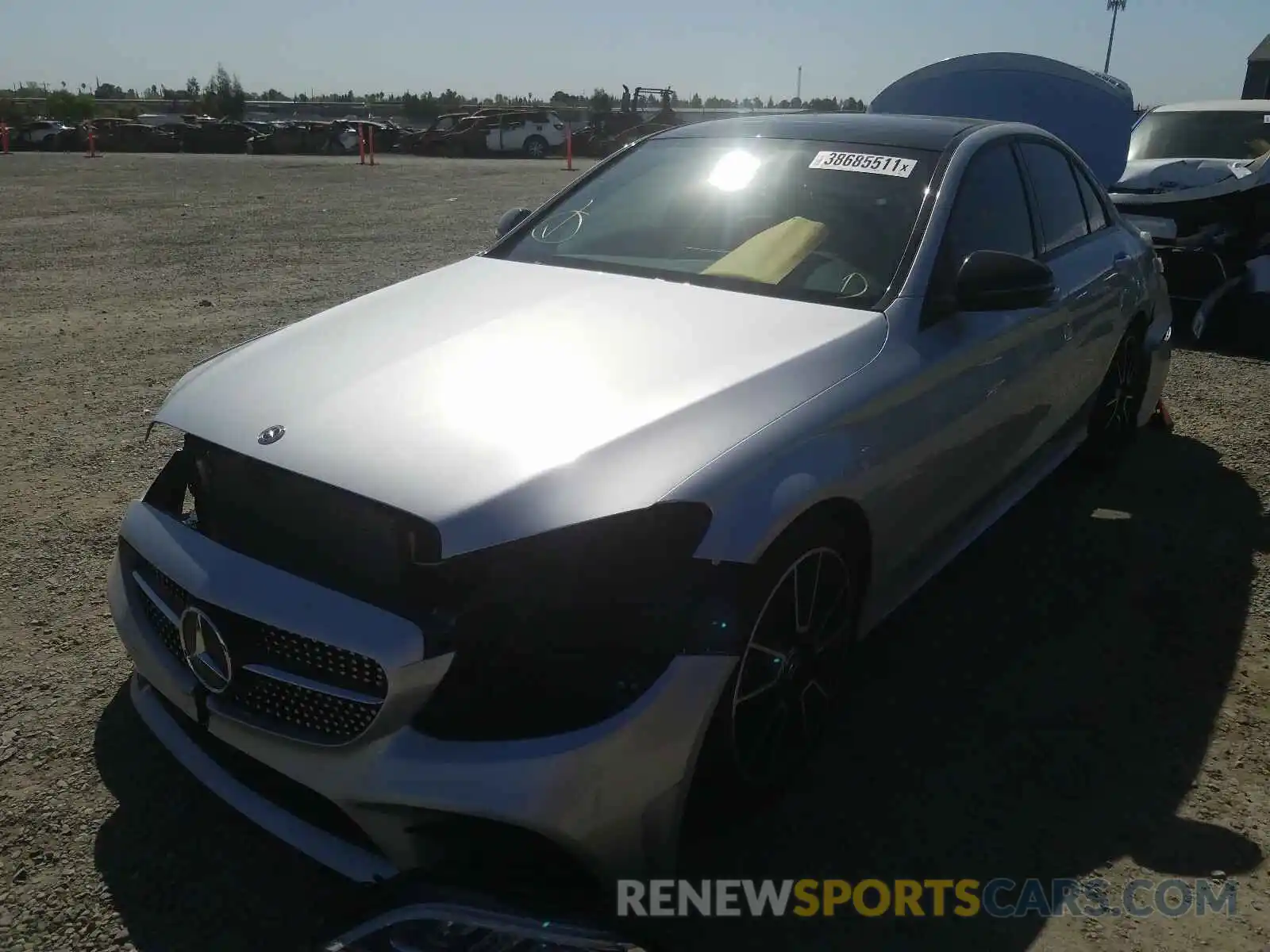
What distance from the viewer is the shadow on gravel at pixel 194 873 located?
2156mm

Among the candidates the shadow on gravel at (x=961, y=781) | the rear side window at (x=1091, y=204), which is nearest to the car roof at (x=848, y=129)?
the rear side window at (x=1091, y=204)

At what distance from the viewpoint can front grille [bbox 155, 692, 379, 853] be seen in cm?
202

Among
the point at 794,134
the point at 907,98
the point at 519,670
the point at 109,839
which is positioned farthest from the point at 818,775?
the point at 907,98

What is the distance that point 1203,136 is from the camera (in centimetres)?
948

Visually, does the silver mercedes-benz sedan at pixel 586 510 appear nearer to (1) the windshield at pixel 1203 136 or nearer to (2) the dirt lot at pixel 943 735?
(2) the dirt lot at pixel 943 735

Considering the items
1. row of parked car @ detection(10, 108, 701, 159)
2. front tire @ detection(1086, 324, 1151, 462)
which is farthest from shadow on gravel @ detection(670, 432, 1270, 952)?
row of parked car @ detection(10, 108, 701, 159)

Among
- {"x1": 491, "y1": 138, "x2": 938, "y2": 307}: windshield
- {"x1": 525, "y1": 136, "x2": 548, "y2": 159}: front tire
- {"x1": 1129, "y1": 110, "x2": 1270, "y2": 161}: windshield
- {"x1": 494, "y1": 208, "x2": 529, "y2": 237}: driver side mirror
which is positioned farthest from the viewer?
{"x1": 525, "y1": 136, "x2": 548, "y2": 159}: front tire

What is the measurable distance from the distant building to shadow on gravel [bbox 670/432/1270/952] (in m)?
28.5

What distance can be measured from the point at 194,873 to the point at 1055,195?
12.8 ft

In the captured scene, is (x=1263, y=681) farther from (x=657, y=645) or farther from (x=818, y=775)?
(x=657, y=645)

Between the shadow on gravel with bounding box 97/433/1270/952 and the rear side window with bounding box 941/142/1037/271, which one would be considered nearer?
the shadow on gravel with bounding box 97/433/1270/952

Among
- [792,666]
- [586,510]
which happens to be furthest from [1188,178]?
[586,510]

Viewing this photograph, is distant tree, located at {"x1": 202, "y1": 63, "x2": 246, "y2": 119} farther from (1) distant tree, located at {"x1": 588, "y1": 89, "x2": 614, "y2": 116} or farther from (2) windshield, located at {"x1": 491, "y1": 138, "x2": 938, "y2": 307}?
(2) windshield, located at {"x1": 491, "y1": 138, "x2": 938, "y2": 307}

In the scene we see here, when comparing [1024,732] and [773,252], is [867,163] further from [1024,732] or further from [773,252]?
[1024,732]
